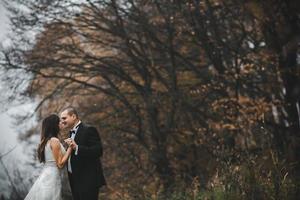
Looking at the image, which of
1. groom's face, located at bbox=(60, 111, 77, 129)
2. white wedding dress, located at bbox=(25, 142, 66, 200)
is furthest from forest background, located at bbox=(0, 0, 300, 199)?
groom's face, located at bbox=(60, 111, 77, 129)

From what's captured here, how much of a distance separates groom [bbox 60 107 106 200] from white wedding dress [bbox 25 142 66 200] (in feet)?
1.02

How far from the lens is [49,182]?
808cm

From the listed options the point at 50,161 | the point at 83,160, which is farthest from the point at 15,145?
the point at 83,160

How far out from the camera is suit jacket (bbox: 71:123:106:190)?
24.7ft

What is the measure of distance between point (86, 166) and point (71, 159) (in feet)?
0.88

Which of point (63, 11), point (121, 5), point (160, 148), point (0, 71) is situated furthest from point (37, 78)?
point (160, 148)

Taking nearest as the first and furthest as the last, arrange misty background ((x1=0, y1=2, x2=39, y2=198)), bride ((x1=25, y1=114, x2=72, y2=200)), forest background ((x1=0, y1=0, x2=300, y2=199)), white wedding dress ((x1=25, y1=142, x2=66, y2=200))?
1. bride ((x1=25, y1=114, x2=72, y2=200))
2. white wedding dress ((x1=25, y1=142, x2=66, y2=200))
3. forest background ((x1=0, y1=0, x2=300, y2=199))
4. misty background ((x1=0, y1=2, x2=39, y2=198))

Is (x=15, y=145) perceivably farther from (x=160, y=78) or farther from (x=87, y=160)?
(x=87, y=160)

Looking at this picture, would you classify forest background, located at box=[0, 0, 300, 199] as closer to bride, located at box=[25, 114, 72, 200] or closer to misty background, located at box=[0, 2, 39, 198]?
misty background, located at box=[0, 2, 39, 198]

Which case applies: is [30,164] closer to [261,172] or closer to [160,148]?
[160,148]

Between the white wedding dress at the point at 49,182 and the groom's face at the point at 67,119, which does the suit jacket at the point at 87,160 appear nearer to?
the groom's face at the point at 67,119

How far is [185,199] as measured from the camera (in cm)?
970

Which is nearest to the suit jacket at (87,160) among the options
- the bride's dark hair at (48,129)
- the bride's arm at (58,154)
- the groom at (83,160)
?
the groom at (83,160)

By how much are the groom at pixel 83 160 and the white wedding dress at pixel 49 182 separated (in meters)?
0.31
